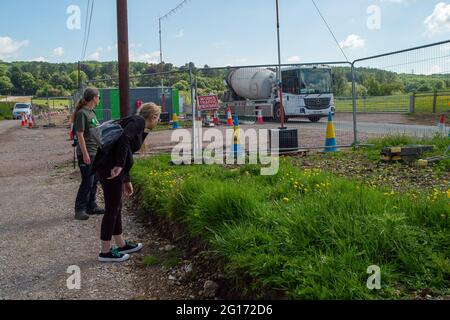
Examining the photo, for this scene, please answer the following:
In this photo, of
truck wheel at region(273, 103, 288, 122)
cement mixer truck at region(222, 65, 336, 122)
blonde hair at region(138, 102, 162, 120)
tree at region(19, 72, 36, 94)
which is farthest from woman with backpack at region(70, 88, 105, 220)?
tree at region(19, 72, 36, 94)

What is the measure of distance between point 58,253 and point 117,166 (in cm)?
137

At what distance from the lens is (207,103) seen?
1102 cm

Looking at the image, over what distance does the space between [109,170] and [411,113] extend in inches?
594

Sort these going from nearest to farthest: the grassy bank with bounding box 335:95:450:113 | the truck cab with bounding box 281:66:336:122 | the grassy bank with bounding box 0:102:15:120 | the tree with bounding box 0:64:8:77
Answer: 1. the grassy bank with bounding box 335:95:450:113
2. the truck cab with bounding box 281:66:336:122
3. the grassy bank with bounding box 0:102:15:120
4. the tree with bounding box 0:64:8:77

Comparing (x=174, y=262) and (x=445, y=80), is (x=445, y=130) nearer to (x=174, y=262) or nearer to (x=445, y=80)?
(x=445, y=80)

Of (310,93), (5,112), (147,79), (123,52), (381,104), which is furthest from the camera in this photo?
(5,112)

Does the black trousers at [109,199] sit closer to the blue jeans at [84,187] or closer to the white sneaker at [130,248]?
the white sneaker at [130,248]

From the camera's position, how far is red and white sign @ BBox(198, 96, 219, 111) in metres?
10.9

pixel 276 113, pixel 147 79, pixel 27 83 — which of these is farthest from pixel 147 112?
pixel 27 83

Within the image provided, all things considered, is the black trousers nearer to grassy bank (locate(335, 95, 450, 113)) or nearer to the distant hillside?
the distant hillside

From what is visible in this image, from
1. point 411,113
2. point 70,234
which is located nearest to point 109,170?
point 70,234

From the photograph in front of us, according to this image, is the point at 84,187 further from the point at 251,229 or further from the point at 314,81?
the point at 314,81

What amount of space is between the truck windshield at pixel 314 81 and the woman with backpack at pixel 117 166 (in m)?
19.5

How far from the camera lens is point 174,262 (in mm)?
4738
